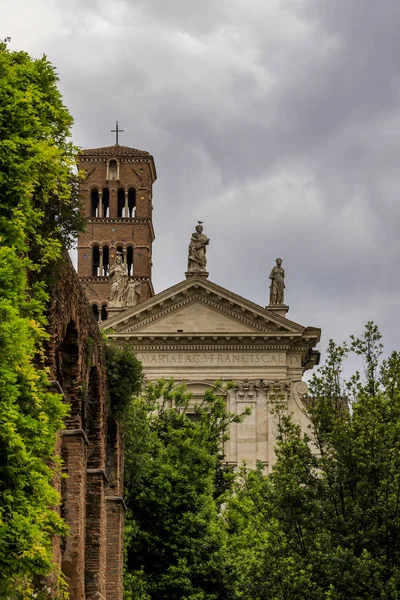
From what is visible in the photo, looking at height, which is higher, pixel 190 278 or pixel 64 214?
pixel 190 278

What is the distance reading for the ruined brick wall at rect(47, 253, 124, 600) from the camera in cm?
2688

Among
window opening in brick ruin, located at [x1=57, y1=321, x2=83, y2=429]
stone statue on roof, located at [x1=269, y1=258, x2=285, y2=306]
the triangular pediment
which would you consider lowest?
window opening in brick ruin, located at [x1=57, y1=321, x2=83, y2=429]

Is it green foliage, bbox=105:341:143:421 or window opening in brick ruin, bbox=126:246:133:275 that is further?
window opening in brick ruin, bbox=126:246:133:275

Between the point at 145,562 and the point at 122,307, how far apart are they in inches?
1207

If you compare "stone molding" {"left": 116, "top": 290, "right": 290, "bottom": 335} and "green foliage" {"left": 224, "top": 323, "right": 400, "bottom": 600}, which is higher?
"stone molding" {"left": 116, "top": 290, "right": 290, "bottom": 335}

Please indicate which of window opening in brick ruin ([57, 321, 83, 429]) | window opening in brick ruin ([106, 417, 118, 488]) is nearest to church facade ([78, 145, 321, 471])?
window opening in brick ruin ([106, 417, 118, 488])

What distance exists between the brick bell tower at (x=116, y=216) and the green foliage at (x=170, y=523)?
156 feet

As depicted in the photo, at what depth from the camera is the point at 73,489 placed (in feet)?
91.6

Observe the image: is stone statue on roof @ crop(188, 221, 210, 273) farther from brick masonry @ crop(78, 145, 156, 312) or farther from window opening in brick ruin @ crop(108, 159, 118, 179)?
window opening in brick ruin @ crop(108, 159, 118, 179)

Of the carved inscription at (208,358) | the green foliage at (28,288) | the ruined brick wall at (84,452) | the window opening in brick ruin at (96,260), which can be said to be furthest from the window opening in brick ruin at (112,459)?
the window opening in brick ruin at (96,260)

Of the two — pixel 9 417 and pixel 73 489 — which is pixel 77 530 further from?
pixel 9 417

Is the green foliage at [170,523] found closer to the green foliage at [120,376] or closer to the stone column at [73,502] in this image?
the green foliage at [120,376]

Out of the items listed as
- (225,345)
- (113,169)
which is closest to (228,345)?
Answer: (225,345)

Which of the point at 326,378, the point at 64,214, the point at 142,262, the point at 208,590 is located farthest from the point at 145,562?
the point at 142,262
